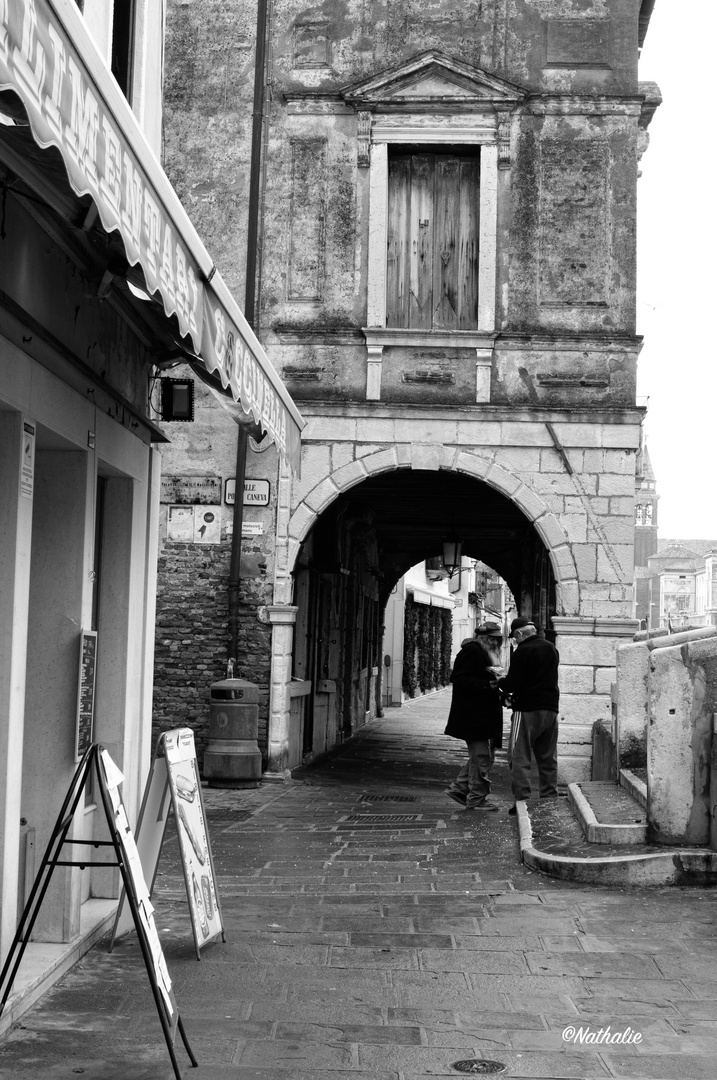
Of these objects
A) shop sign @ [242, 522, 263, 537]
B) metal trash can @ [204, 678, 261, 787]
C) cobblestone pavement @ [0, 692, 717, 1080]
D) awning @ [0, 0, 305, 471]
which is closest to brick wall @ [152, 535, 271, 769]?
shop sign @ [242, 522, 263, 537]

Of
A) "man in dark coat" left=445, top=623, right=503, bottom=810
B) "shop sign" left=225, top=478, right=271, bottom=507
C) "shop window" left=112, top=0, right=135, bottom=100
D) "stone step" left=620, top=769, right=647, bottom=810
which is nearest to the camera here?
"shop window" left=112, top=0, right=135, bottom=100

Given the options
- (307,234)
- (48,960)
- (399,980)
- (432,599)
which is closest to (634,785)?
(399,980)

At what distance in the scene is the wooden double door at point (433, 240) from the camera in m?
13.4

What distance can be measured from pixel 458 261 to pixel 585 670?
445 centimetres

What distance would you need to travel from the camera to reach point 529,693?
10836 mm

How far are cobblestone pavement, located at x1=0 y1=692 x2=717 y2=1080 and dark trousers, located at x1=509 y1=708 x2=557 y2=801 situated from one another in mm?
1901

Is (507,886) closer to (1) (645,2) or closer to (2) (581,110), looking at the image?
(2) (581,110)

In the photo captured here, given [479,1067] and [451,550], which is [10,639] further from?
[451,550]

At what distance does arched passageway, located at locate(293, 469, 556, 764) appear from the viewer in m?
15.8

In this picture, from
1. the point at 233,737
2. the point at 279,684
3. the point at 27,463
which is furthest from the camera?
the point at 279,684

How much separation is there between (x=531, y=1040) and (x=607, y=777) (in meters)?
6.82

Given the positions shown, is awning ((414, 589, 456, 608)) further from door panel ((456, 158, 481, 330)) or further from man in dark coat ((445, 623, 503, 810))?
man in dark coat ((445, 623, 503, 810))

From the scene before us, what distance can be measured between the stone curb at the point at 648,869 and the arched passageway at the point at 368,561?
646 cm

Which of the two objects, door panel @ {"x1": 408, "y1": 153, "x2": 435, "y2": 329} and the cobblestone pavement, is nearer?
the cobblestone pavement
